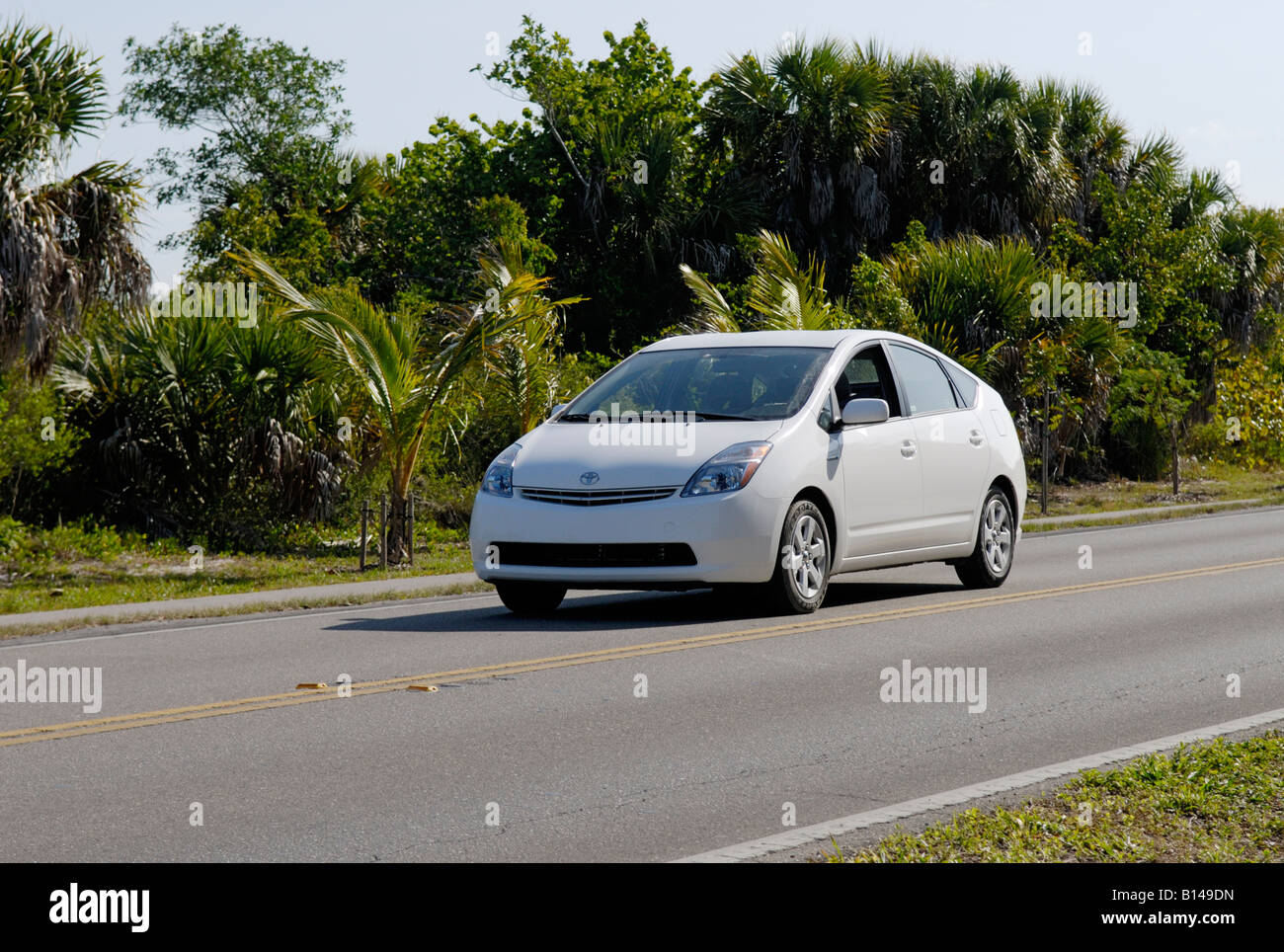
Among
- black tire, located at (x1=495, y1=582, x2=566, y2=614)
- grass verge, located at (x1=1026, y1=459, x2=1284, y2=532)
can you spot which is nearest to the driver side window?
black tire, located at (x1=495, y1=582, x2=566, y2=614)

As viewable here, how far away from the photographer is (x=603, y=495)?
10719mm

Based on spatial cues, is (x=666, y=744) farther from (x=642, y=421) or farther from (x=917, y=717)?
(x=642, y=421)

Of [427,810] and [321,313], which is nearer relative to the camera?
[427,810]

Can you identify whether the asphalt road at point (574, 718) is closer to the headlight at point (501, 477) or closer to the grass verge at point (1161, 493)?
the headlight at point (501, 477)

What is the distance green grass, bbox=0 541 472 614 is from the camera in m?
13.8

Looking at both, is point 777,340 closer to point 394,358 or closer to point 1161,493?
point 394,358

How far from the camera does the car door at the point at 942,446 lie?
12.5 metres

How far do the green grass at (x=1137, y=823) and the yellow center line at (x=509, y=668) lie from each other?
3782 millimetres

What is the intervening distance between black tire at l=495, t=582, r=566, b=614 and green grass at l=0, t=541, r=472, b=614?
11.3ft

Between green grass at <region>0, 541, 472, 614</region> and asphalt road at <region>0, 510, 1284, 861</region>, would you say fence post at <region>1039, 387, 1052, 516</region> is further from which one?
asphalt road at <region>0, 510, 1284, 861</region>

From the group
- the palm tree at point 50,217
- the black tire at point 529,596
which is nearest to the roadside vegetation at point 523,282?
the palm tree at point 50,217

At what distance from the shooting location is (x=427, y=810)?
6023 mm

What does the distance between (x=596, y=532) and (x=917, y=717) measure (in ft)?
10.7
